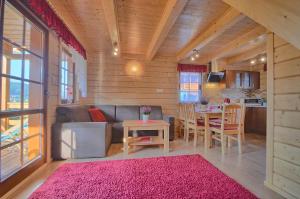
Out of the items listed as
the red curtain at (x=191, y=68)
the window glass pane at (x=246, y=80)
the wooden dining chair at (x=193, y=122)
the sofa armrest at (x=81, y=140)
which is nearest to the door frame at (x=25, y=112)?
the sofa armrest at (x=81, y=140)

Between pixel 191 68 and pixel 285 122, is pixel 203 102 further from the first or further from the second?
pixel 285 122

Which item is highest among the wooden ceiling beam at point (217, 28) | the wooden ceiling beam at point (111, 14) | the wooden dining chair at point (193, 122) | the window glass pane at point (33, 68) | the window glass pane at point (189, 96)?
the wooden ceiling beam at point (217, 28)

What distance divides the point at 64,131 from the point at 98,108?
1534mm

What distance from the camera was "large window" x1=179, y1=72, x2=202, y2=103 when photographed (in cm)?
512

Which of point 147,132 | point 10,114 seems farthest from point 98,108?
point 10,114

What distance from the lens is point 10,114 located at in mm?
1744

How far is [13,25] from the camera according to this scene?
186cm

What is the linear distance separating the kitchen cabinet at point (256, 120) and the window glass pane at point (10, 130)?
5.36m

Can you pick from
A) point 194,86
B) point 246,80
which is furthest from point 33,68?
point 246,80

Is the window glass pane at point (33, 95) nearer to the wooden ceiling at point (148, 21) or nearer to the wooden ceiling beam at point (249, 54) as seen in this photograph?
the wooden ceiling at point (148, 21)

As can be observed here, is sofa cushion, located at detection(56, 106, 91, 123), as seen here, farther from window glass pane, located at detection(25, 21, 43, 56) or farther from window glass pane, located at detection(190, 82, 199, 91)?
window glass pane, located at detection(190, 82, 199, 91)

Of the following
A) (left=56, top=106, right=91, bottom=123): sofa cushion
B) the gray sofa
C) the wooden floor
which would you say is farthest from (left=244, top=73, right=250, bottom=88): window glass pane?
(left=56, top=106, right=91, bottom=123): sofa cushion

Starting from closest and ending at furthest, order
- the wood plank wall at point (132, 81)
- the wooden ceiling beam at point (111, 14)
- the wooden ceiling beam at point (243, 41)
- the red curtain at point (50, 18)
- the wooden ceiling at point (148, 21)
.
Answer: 1. the red curtain at point (50, 18)
2. the wooden ceiling beam at point (111, 14)
3. the wooden ceiling at point (148, 21)
4. the wooden ceiling beam at point (243, 41)
5. the wood plank wall at point (132, 81)

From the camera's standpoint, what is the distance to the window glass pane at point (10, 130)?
67.0 inches
